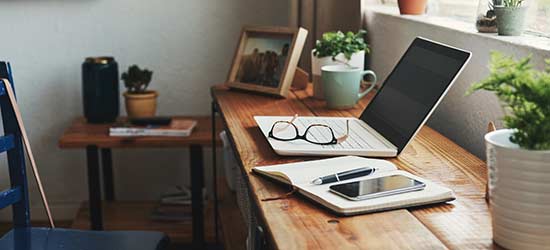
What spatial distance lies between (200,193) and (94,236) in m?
0.94

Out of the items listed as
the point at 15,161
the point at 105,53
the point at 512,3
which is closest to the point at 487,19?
the point at 512,3

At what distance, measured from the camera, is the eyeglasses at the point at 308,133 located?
1563 mm

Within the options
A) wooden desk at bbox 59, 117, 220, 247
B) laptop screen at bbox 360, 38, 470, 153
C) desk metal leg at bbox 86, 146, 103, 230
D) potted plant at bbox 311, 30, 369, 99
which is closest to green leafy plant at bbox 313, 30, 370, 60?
potted plant at bbox 311, 30, 369, 99

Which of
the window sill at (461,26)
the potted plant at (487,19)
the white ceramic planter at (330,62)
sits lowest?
the white ceramic planter at (330,62)

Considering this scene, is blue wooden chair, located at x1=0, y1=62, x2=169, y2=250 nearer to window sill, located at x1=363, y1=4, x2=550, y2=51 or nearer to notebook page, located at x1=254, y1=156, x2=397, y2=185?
notebook page, located at x1=254, y1=156, x2=397, y2=185

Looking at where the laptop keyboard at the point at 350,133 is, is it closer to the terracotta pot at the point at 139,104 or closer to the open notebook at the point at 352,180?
the open notebook at the point at 352,180

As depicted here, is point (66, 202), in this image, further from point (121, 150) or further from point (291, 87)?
point (291, 87)

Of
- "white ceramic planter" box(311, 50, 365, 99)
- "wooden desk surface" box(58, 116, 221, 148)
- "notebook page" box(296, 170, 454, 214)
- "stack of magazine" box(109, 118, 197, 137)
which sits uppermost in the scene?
"white ceramic planter" box(311, 50, 365, 99)

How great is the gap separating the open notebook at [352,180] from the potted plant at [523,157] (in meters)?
0.20

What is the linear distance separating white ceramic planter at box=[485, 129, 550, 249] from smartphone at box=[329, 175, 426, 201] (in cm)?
21

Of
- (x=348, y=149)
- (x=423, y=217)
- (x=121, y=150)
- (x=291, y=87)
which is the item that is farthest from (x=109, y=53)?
(x=423, y=217)

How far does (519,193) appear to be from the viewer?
38.4 inches

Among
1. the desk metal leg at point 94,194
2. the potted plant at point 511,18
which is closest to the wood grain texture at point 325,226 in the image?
the potted plant at point 511,18

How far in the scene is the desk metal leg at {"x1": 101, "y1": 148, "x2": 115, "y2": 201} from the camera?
3088mm
